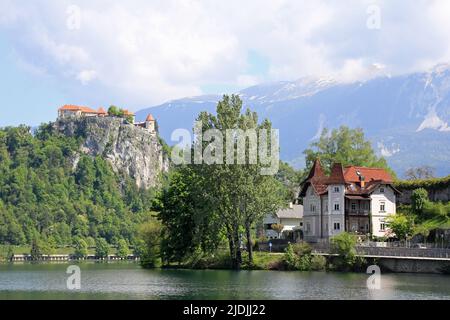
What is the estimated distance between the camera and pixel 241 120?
259 feet

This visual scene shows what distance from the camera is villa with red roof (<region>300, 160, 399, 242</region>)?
88625mm

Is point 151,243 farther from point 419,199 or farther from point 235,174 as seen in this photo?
point 419,199

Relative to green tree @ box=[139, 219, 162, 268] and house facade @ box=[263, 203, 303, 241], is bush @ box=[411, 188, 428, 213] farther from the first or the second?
green tree @ box=[139, 219, 162, 268]

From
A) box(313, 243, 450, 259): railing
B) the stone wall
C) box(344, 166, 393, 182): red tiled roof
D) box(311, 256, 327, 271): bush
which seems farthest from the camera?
box(344, 166, 393, 182): red tiled roof

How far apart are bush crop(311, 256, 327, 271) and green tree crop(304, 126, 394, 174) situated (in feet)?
105

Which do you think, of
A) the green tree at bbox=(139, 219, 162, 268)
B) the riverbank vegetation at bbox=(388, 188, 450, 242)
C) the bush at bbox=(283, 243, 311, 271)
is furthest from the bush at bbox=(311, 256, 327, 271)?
the green tree at bbox=(139, 219, 162, 268)

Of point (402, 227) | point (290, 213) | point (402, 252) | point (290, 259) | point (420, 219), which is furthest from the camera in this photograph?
point (290, 213)

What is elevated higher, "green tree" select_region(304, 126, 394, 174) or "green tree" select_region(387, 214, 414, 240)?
"green tree" select_region(304, 126, 394, 174)

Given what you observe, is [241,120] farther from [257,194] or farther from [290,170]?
[290,170]

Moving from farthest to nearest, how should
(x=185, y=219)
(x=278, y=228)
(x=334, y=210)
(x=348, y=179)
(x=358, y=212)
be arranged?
1. (x=278, y=228)
2. (x=348, y=179)
3. (x=358, y=212)
4. (x=334, y=210)
5. (x=185, y=219)

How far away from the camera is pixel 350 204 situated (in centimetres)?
8912

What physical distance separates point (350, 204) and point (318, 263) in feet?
47.4

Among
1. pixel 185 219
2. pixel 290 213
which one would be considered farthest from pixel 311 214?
pixel 290 213
